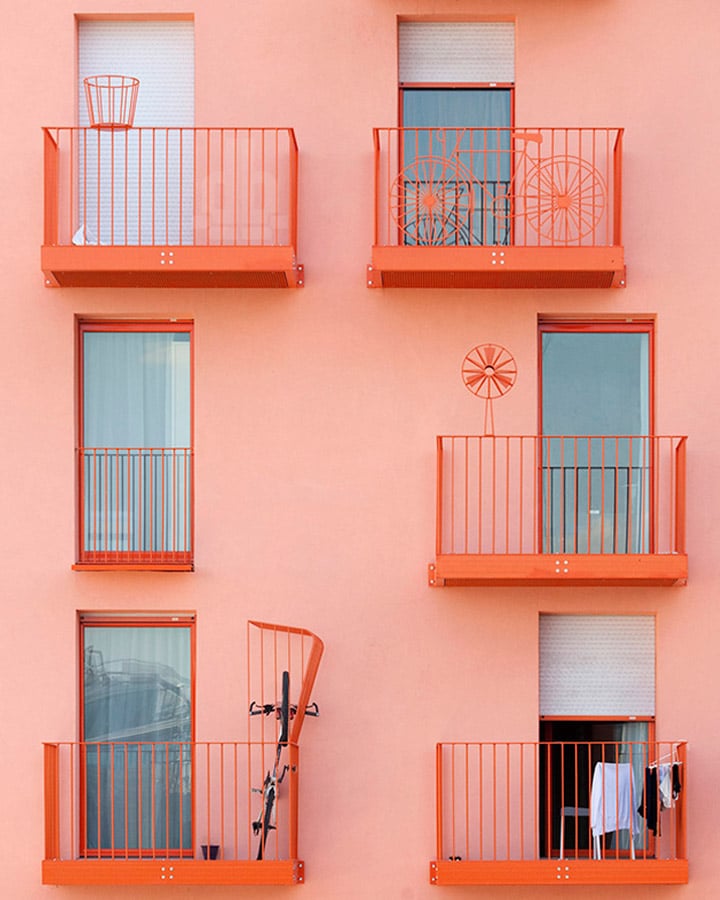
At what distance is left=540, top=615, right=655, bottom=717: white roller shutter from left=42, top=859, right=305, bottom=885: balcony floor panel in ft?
8.68

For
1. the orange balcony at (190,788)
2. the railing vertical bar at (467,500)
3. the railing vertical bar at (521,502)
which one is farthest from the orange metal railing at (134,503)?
the railing vertical bar at (521,502)

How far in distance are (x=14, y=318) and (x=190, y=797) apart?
4.33 m

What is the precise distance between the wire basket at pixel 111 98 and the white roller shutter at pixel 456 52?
2374 mm

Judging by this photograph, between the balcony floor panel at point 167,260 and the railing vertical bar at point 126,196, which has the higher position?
the railing vertical bar at point 126,196

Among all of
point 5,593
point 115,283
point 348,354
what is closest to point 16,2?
point 115,283

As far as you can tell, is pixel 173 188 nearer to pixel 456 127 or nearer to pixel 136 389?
pixel 136 389

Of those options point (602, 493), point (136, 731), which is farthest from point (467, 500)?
point (136, 731)

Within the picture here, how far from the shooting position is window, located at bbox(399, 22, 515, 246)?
14180 millimetres

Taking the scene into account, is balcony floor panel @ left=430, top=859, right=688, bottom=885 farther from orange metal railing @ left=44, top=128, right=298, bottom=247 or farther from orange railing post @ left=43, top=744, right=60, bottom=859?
orange metal railing @ left=44, top=128, right=298, bottom=247

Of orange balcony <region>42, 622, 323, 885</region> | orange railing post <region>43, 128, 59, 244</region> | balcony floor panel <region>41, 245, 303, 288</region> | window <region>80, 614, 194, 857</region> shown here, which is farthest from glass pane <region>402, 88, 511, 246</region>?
window <region>80, 614, 194, 857</region>

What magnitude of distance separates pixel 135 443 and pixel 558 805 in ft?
15.5

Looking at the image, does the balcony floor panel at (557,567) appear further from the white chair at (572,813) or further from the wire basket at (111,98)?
the wire basket at (111,98)

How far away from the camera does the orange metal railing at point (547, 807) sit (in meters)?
13.5

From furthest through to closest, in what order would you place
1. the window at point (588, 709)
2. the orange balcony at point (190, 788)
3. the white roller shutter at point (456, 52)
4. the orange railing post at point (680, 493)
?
the white roller shutter at point (456, 52) < the window at point (588, 709) < the orange railing post at point (680, 493) < the orange balcony at point (190, 788)
